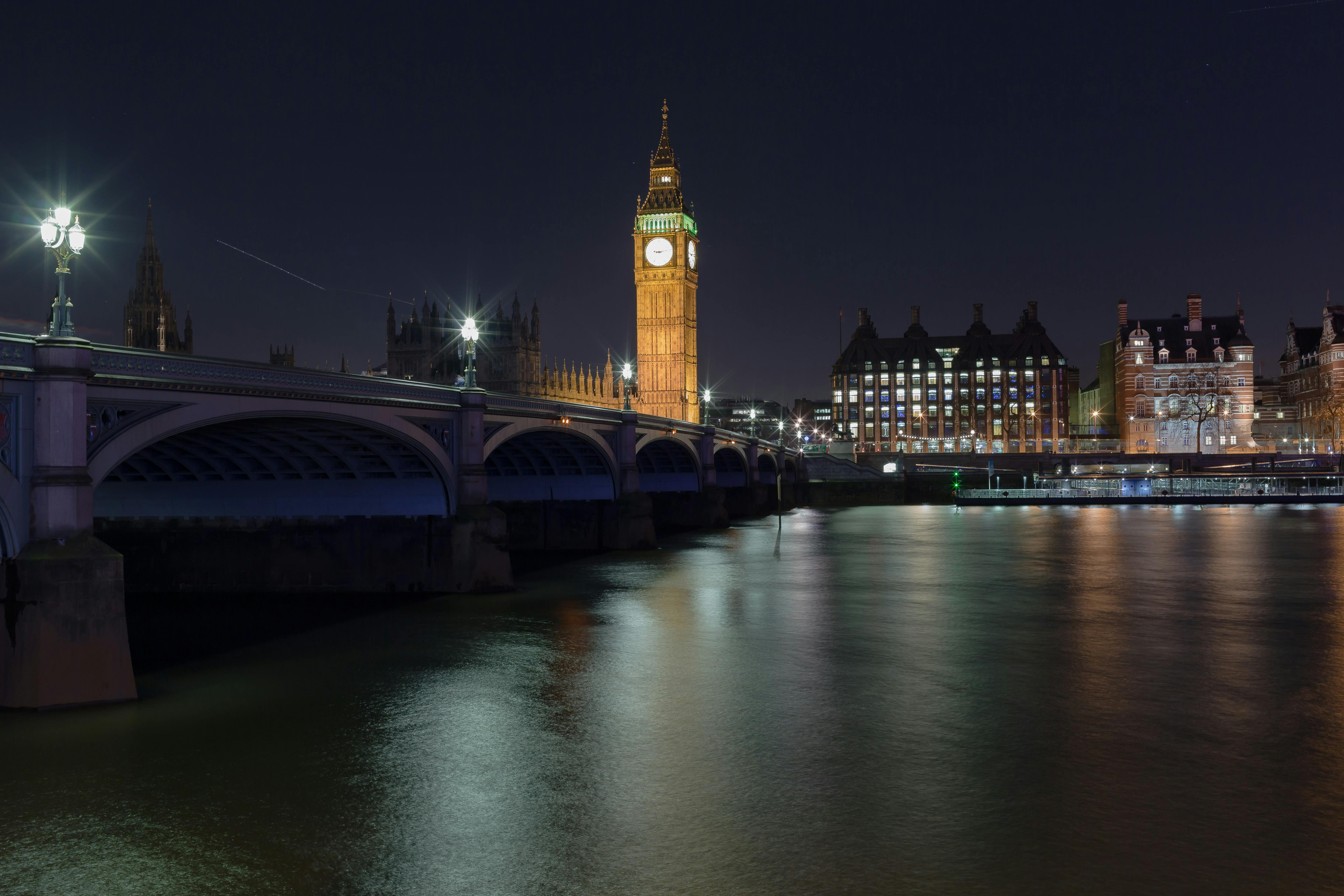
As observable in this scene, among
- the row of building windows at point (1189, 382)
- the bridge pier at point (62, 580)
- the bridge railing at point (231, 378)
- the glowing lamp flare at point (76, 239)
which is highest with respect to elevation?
the row of building windows at point (1189, 382)

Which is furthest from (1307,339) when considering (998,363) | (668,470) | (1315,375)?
(668,470)

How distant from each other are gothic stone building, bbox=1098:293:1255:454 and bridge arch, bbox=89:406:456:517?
145145 mm

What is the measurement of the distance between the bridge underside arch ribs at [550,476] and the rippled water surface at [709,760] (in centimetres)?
2198

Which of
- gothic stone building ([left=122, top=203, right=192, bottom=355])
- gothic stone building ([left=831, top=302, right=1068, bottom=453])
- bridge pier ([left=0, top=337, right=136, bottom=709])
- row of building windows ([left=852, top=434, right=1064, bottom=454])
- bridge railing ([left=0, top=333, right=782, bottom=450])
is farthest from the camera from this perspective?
gothic stone building ([left=831, top=302, right=1068, bottom=453])

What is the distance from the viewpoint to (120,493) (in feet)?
117

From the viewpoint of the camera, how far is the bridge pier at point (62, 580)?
57.9 ft

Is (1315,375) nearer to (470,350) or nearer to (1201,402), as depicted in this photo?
(1201,402)

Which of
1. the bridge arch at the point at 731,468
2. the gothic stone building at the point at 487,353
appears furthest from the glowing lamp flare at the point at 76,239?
the gothic stone building at the point at 487,353

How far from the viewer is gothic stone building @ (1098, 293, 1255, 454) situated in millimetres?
158750

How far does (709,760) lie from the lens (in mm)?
15422

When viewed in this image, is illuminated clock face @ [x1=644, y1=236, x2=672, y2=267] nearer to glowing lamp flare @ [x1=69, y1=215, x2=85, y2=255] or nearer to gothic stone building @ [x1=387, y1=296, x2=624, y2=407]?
gothic stone building @ [x1=387, y1=296, x2=624, y2=407]

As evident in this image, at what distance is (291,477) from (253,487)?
4.56ft

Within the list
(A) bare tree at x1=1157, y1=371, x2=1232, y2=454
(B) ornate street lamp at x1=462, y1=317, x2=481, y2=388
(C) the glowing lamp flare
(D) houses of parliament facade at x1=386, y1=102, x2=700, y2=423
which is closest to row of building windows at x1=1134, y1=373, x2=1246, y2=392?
(A) bare tree at x1=1157, y1=371, x2=1232, y2=454

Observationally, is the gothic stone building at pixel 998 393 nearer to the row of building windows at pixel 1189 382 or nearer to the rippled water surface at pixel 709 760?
the row of building windows at pixel 1189 382
